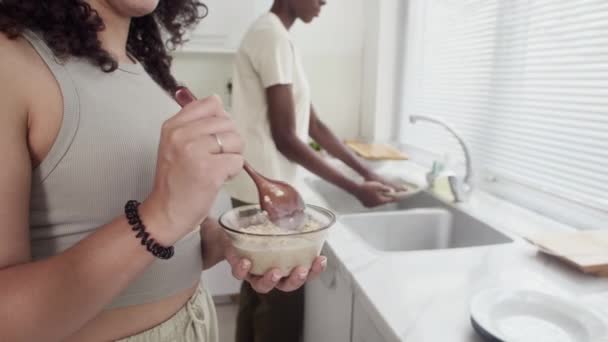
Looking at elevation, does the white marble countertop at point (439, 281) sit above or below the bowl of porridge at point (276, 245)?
below

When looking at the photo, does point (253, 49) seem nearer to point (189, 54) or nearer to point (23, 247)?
point (189, 54)

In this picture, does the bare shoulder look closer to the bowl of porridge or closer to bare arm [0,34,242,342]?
bare arm [0,34,242,342]

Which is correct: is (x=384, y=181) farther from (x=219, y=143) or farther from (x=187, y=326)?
(x=219, y=143)

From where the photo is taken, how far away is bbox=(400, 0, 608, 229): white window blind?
1.15 metres

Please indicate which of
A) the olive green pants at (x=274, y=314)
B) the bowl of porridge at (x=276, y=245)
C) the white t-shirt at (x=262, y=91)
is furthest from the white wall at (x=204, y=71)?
the bowl of porridge at (x=276, y=245)

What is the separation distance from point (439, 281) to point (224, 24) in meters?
1.74

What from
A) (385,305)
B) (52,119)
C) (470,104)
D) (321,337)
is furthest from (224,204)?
(52,119)

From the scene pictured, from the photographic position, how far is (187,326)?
69 cm

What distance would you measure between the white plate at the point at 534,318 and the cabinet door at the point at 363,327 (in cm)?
20

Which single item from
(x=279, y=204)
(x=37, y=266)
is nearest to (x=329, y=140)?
(x=279, y=204)

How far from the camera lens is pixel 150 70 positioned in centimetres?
83

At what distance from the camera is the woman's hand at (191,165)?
0.43m

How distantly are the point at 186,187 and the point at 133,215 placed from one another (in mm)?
71

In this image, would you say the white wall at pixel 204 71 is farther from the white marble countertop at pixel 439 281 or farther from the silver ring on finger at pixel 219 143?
the silver ring on finger at pixel 219 143
